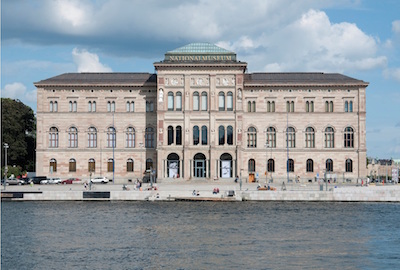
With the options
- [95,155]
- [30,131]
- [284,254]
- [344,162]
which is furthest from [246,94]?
[284,254]

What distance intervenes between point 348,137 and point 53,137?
48.0 m

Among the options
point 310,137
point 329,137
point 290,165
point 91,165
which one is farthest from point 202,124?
point 329,137

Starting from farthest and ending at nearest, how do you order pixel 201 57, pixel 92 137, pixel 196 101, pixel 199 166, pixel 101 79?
pixel 101 79, pixel 92 137, pixel 201 57, pixel 199 166, pixel 196 101

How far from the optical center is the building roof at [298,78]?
110m

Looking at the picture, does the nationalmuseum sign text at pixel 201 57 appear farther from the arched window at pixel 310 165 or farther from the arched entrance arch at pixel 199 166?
the arched window at pixel 310 165

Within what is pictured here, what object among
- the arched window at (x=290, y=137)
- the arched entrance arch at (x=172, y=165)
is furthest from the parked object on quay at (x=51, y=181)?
the arched window at (x=290, y=137)

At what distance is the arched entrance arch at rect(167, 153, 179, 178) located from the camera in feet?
355

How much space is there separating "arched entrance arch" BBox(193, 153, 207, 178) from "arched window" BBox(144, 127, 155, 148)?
8.31m

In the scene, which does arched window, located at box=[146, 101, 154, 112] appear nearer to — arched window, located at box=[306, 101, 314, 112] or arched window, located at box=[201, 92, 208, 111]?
arched window, located at box=[201, 92, 208, 111]

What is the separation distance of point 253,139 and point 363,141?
58.2ft

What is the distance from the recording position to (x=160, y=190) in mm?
89500

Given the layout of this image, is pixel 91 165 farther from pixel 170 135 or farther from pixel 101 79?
pixel 170 135

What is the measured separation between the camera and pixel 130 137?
11169cm

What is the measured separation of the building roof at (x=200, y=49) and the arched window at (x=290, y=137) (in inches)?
631
